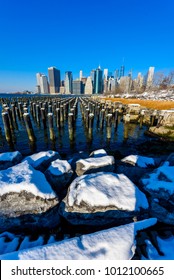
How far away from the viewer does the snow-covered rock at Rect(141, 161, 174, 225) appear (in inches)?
142

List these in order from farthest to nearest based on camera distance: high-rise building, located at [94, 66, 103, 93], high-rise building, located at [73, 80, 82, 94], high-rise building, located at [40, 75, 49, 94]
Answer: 1. high-rise building, located at [73, 80, 82, 94]
2. high-rise building, located at [40, 75, 49, 94]
3. high-rise building, located at [94, 66, 103, 93]

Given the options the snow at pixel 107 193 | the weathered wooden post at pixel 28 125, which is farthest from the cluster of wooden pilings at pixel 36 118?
the snow at pixel 107 193

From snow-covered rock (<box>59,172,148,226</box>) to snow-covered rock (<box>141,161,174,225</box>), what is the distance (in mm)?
367

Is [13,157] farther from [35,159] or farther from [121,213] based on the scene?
[121,213]

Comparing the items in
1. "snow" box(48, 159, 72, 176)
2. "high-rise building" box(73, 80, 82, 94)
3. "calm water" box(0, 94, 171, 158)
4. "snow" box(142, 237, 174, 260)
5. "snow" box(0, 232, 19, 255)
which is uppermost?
"high-rise building" box(73, 80, 82, 94)

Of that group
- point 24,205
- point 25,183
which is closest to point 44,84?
point 25,183

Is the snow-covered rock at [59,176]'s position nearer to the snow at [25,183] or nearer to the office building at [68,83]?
the snow at [25,183]

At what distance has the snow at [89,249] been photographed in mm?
2133

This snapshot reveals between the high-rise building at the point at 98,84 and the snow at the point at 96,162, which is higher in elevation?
the high-rise building at the point at 98,84

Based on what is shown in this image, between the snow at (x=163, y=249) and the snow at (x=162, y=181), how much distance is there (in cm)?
144

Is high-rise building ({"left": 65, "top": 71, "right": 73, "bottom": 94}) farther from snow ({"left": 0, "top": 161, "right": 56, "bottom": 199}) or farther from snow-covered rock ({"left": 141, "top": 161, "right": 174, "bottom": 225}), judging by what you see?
snow-covered rock ({"left": 141, "top": 161, "right": 174, "bottom": 225})

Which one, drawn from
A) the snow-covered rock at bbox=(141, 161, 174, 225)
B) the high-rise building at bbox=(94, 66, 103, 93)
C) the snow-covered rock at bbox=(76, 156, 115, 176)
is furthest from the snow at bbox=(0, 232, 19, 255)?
the high-rise building at bbox=(94, 66, 103, 93)

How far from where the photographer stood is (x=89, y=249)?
2232 mm

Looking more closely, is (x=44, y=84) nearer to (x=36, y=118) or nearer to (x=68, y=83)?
(x=68, y=83)
